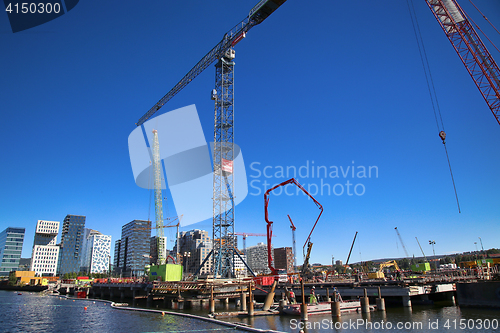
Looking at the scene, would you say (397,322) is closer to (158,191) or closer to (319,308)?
(319,308)

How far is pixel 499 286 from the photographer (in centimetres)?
3278

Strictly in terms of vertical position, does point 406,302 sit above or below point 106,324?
above

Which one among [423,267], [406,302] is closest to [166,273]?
[406,302]

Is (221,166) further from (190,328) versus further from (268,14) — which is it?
(190,328)

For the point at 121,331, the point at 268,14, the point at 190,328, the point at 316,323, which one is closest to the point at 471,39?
the point at 268,14

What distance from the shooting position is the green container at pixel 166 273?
5745 cm

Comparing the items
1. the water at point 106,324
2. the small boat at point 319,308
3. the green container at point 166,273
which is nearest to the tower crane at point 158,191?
the green container at point 166,273

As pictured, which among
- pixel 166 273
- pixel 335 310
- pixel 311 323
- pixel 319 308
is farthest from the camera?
pixel 166 273

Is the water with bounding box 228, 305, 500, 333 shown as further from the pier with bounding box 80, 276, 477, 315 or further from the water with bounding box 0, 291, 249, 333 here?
the water with bounding box 0, 291, 249, 333

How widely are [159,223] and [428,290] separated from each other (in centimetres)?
8719

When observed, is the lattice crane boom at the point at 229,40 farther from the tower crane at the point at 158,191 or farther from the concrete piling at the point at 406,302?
the concrete piling at the point at 406,302

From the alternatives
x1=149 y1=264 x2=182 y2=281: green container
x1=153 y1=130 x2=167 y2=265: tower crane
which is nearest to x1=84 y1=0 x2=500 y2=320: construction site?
x1=149 y1=264 x2=182 y2=281: green container

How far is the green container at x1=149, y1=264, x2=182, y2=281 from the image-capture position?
57453mm

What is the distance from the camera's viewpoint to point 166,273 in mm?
57531
